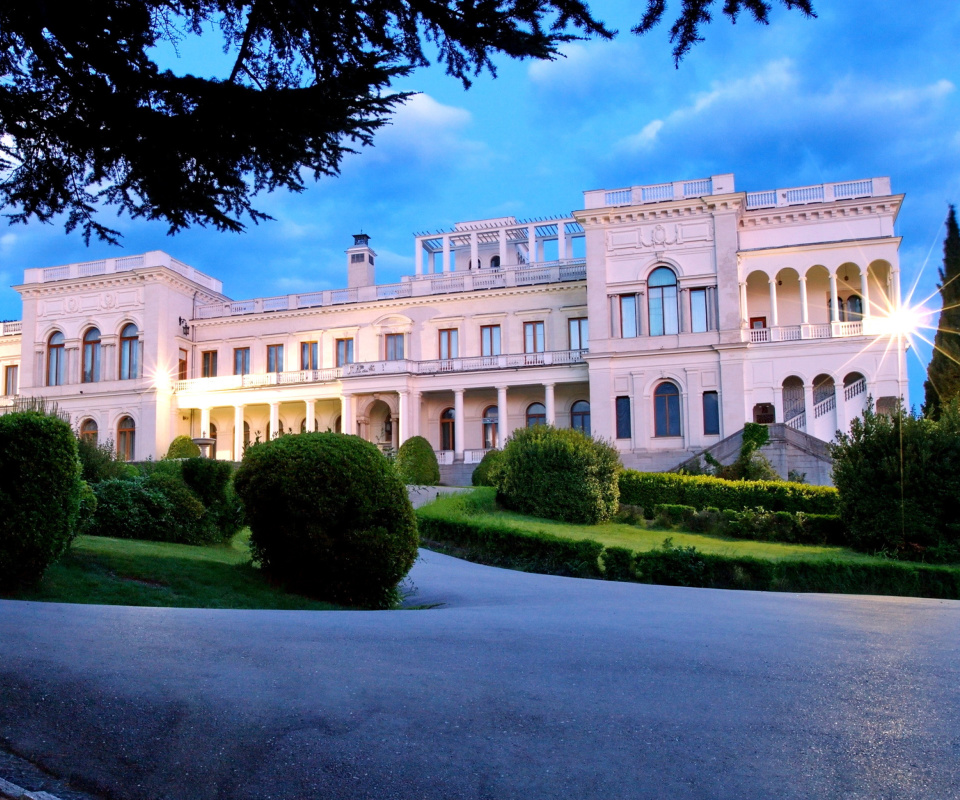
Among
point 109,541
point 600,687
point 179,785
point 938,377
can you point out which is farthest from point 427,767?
point 938,377

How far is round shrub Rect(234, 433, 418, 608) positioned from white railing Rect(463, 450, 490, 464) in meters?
30.0

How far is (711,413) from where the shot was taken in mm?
37906

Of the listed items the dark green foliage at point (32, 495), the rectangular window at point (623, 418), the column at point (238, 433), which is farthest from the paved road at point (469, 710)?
the column at point (238, 433)

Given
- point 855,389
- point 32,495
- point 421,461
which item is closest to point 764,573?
point 32,495

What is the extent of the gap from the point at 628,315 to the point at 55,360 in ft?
113

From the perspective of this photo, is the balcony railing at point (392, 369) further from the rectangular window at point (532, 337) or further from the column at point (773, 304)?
the column at point (773, 304)

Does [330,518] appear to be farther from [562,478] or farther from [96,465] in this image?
[562,478]

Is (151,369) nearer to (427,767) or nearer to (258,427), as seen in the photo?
(258,427)

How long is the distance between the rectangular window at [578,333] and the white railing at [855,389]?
1350cm

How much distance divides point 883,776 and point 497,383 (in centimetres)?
3850

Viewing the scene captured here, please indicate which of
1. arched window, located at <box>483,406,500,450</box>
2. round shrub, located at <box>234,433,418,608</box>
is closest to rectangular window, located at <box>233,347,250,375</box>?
arched window, located at <box>483,406,500,450</box>

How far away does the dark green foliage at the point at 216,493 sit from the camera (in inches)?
613

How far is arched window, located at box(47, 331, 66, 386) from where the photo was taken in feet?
166

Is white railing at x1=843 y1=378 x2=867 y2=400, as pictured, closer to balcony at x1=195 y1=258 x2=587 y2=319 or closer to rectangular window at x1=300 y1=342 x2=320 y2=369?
balcony at x1=195 y1=258 x2=587 y2=319
